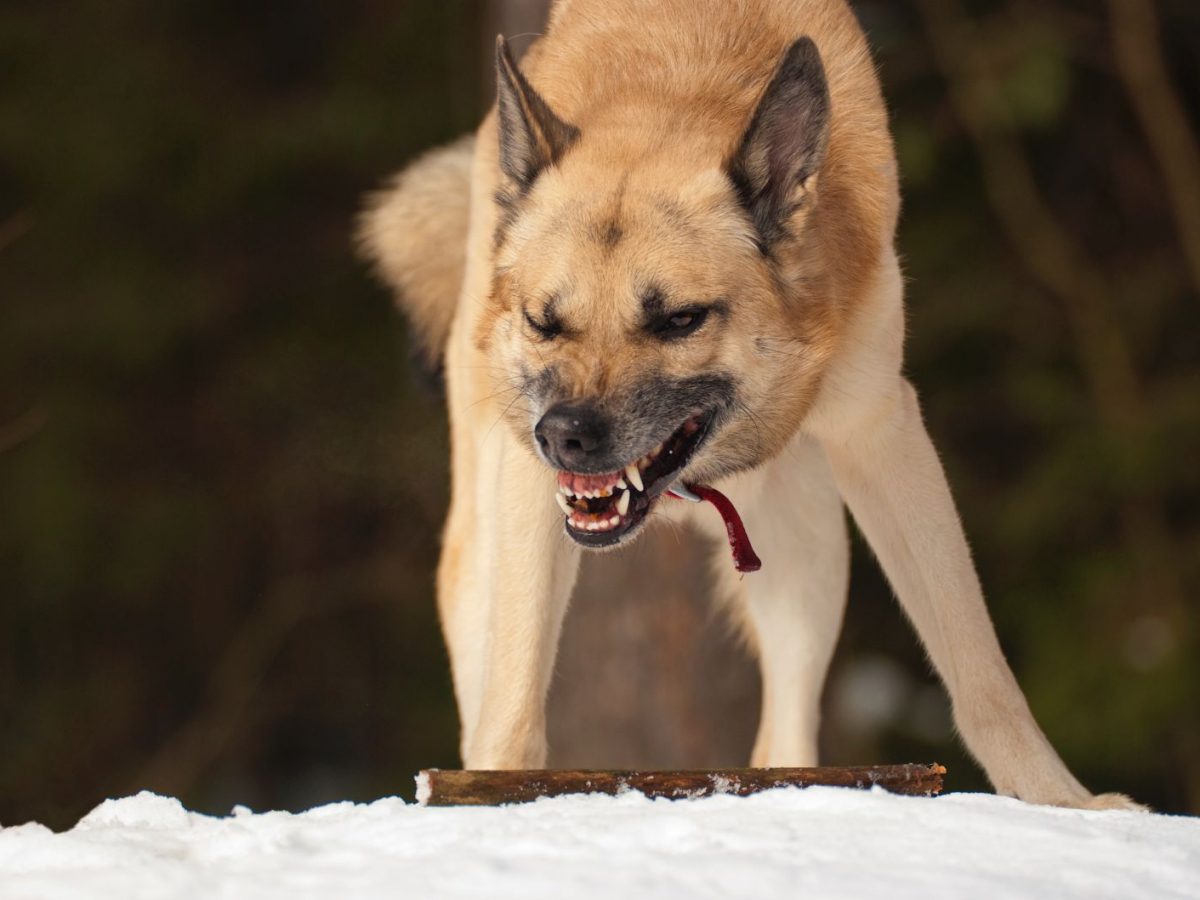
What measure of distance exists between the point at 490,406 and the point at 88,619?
6.99 metres

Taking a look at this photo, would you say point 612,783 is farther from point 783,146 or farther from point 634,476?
point 783,146

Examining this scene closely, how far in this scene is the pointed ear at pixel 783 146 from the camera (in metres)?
4.02

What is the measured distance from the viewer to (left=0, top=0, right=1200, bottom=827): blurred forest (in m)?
9.41

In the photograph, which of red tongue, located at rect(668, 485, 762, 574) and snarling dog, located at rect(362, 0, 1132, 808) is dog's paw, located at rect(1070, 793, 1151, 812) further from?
red tongue, located at rect(668, 485, 762, 574)

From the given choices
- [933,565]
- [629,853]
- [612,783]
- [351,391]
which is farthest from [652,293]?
[351,391]

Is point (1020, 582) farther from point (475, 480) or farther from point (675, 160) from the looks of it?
point (675, 160)

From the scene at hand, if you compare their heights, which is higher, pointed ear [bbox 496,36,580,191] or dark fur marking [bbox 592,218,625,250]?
pointed ear [bbox 496,36,580,191]

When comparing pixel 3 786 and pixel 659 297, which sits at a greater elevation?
pixel 659 297

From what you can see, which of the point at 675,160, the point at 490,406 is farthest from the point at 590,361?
the point at 490,406

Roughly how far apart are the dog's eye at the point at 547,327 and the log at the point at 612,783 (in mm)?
1091

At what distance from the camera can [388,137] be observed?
10.5 metres

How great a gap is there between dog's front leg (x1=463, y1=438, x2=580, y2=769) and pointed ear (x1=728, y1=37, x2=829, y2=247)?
789mm

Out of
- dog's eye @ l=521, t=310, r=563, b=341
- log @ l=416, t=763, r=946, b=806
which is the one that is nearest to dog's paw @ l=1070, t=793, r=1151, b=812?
log @ l=416, t=763, r=946, b=806

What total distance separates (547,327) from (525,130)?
505 mm
